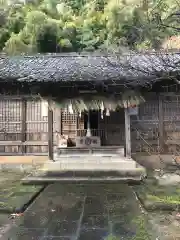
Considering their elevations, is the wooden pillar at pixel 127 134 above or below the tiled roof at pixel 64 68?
below

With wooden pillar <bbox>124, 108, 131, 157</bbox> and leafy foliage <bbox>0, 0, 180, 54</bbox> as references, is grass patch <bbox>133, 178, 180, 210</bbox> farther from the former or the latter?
leafy foliage <bbox>0, 0, 180, 54</bbox>

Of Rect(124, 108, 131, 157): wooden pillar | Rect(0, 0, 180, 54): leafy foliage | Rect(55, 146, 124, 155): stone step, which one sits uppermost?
Rect(0, 0, 180, 54): leafy foliage

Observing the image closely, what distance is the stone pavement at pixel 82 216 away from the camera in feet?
18.8

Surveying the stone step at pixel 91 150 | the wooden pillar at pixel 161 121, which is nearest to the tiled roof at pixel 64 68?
the wooden pillar at pixel 161 121

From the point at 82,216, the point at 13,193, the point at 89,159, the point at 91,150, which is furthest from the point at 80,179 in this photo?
the point at 82,216

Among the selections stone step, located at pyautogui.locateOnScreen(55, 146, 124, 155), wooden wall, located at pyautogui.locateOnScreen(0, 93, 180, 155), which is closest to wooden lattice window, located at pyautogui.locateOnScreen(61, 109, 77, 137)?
wooden wall, located at pyautogui.locateOnScreen(0, 93, 180, 155)

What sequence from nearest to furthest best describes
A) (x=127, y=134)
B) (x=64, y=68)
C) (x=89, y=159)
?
(x=89, y=159), (x=127, y=134), (x=64, y=68)

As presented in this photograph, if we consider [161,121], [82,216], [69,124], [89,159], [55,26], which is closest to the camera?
[82,216]

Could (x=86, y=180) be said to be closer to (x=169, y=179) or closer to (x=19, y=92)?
(x=169, y=179)

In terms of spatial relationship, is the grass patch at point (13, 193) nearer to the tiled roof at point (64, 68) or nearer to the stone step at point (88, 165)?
the stone step at point (88, 165)

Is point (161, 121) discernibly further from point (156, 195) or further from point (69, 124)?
point (156, 195)

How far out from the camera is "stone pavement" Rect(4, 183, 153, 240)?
225 inches

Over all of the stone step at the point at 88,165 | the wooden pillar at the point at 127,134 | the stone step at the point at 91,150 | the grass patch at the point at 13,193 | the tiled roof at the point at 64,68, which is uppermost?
the tiled roof at the point at 64,68

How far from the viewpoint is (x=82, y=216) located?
271 inches
